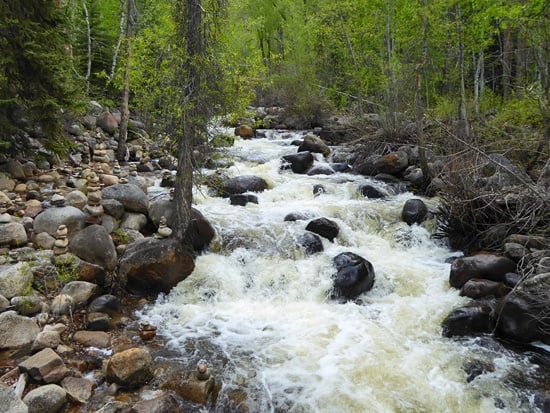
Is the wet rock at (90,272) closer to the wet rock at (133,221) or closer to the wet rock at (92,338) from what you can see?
the wet rock at (92,338)

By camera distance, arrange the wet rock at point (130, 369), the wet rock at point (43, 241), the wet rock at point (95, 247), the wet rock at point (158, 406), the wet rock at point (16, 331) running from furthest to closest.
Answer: the wet rock at point (95, 247) < the wet rock at point (43, 241) < the wet rock at point (16, 331) < the wet rock at point (130, 369) < the wet rock at point (158, 406)

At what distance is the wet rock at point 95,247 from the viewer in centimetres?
720

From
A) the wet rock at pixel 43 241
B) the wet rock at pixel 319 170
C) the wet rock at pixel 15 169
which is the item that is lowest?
the wet rock at pixel 319 170

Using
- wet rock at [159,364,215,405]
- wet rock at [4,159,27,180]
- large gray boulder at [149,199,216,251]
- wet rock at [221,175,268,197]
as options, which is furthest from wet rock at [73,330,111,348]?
wet rock at [221,175,268,197]

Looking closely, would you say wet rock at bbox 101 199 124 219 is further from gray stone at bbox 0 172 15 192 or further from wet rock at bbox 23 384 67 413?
wet rock at bbox 23 384 67 413

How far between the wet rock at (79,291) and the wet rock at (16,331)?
979 millimetres

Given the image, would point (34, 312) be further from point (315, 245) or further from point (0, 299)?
point (315, 245)

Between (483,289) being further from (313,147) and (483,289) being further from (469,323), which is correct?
(313,147)

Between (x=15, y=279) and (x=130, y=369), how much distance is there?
2.56 metres

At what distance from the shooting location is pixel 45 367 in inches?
187

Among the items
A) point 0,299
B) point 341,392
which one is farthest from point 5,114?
point 341,392

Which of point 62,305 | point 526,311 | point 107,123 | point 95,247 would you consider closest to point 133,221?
point 95,247

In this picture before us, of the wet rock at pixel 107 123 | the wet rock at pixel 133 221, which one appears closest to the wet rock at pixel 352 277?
the wet rock at pixel 133 221

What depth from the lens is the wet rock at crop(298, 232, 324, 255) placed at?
866 cm
